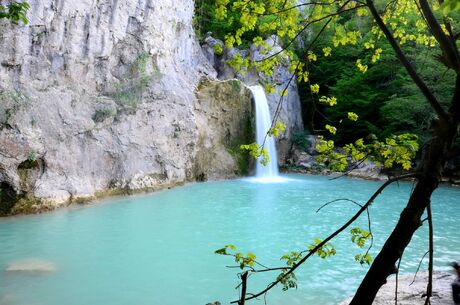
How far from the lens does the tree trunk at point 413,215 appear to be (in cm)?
192

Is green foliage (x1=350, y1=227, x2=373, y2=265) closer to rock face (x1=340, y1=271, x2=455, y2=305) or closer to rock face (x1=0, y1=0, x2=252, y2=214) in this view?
rock face (x1=340, y1=271, x2=455, y2=305)

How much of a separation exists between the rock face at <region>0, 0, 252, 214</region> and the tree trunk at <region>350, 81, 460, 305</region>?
1024 centimetres

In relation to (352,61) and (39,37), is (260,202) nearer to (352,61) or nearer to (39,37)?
(39,37)

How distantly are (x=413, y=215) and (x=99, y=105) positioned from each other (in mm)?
12389

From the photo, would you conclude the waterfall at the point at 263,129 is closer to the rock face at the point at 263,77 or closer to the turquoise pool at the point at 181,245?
the rock face at the point at 263,77

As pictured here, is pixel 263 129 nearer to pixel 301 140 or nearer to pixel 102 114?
pixel 301 140

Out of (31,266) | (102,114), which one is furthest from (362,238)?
(102,114)

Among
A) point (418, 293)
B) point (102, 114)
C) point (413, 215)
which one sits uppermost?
point (102, 114)

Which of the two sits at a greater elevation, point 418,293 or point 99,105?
point 99,105

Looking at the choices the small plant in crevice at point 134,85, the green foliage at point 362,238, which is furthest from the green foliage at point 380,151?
the small plant in crevice at point 134,85

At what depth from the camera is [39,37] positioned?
1127 cm

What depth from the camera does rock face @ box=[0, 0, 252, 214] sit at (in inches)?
413

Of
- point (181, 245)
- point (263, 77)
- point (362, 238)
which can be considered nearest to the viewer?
point (362, 238)

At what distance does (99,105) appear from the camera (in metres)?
12.9
